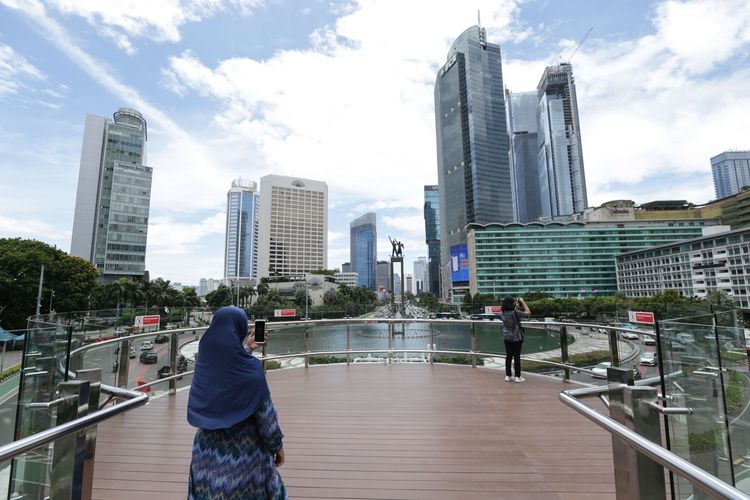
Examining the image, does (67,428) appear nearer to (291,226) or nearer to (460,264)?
(460,264)

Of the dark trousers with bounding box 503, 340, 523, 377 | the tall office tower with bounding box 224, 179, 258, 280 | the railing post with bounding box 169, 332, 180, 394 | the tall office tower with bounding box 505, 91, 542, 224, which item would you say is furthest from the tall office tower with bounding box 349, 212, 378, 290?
the railing post with bounding box 169, 332, 180, 394

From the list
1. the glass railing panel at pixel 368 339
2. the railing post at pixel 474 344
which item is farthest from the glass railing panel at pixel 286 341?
the railing post at pixel 474 344

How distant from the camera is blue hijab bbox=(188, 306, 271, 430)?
1508mm

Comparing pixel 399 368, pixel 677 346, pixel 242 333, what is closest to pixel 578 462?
pixel 677 346

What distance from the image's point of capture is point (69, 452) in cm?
160

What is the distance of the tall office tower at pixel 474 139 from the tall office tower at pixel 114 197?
87.3 meters

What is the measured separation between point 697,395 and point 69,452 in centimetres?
290

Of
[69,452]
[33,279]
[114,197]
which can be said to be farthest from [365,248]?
[69,452]

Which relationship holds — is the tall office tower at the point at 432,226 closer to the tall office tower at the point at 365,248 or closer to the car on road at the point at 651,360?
the tall office tower at the point at 365,248

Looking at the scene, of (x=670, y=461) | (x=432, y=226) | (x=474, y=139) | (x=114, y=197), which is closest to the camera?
(x=670, y=461)

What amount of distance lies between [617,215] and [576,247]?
1749cm

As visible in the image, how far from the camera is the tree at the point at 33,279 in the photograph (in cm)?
2835

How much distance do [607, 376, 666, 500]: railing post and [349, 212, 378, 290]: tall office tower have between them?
180222 millimetres

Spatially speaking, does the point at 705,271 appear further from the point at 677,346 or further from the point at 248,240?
the point at 248,240
